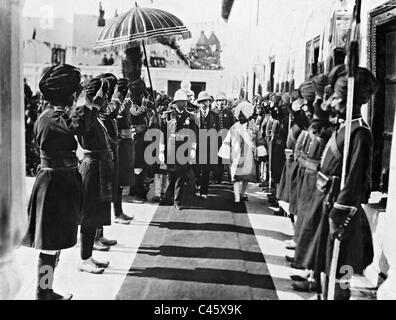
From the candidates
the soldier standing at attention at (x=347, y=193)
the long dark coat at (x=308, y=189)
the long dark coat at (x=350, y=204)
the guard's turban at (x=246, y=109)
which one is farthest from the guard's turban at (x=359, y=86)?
the guard's turban at (x=246, y=109)

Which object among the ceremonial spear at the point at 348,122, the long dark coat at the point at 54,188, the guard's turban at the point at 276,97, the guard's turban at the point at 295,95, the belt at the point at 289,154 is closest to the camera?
the ceremonial spear at the point at 348,122

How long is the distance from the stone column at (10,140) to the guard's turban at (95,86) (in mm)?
495

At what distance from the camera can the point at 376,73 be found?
12.3 feet

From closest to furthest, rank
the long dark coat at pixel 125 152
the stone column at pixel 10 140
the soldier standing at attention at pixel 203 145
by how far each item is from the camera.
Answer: the stone column at pixel 10 140
the long dark coat at pixel 125 152
the soldier standing at attention at pixel 203 145

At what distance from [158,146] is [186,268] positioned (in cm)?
210

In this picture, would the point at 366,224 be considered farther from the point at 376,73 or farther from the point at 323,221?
the point at 376,73

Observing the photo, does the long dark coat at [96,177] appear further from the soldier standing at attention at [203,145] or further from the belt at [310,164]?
the belt at [310,164]

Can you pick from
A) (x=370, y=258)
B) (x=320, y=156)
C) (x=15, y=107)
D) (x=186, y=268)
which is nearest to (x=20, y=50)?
(x=15, y=107)

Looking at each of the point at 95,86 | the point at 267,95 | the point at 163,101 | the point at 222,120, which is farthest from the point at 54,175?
Result: the point at 222,120

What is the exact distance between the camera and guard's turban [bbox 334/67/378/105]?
305 centimetres

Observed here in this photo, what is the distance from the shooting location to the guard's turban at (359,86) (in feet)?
10.0

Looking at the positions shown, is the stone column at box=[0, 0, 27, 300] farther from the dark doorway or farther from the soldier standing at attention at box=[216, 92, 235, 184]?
the soldier standing at attention at box=[216, 92, 235, 184]

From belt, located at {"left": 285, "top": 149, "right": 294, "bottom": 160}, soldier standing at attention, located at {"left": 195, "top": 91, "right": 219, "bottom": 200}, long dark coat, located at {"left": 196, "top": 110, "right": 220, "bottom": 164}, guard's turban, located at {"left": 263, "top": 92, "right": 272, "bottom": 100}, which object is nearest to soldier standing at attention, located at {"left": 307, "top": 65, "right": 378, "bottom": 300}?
belt, located at {"left": 285, "top": 149, "right": 294, "bottom": 160}

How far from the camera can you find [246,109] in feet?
17.3
